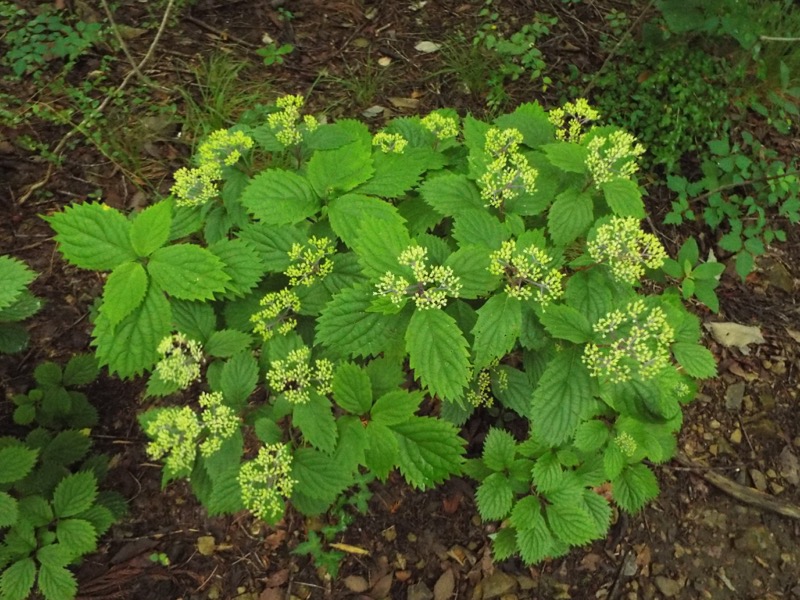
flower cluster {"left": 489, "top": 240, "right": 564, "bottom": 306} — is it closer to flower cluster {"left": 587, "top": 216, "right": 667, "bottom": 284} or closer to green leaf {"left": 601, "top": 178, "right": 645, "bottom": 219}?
flower cluster {"left": 587, "top": 216, "right": 667, "bottom": 284}

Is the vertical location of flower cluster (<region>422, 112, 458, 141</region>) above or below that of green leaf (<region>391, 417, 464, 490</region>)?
above

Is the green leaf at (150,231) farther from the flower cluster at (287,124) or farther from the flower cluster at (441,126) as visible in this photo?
the flower cluster at (441,126)

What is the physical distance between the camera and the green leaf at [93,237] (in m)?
1.85

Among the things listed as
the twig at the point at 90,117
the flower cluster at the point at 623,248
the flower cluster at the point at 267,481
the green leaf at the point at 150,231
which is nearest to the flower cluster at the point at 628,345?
the flower cluster at the point at 623,248

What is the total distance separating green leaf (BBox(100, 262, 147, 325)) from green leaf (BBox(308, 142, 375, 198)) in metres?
0.68

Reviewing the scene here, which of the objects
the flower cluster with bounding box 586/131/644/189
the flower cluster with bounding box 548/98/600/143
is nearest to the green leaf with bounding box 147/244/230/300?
the flower cluster with bounding box 586/131/644/189

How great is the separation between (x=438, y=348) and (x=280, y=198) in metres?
0.81

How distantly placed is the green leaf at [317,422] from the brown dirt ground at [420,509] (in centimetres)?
111

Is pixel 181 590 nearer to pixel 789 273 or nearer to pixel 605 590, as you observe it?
pixel 605 590

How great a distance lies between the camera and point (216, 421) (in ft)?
6.01

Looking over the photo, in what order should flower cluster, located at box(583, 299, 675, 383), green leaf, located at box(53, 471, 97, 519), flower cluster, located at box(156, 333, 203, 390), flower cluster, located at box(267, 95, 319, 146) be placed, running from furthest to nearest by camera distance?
green leaf, located at box(53, 471, 97, 519) < flower cluster, located at box(267, 95, 319, 146) < flower cluster, located at box(156, 333, 203, 390) < flower cluster, located at box(583, 299, 675, 383)

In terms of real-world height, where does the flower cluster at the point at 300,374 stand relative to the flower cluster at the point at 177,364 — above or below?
below

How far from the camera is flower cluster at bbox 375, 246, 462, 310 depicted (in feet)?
5.49

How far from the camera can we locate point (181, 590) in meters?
2.65
